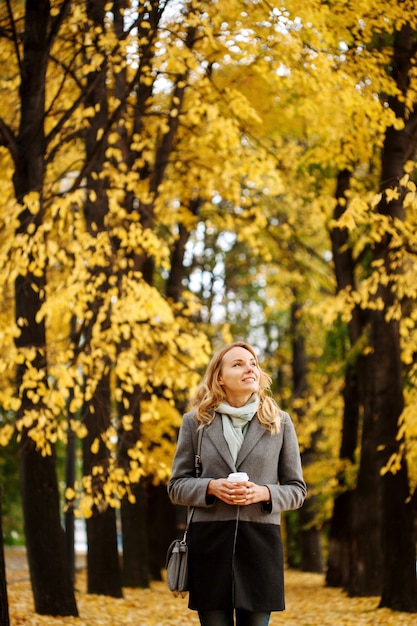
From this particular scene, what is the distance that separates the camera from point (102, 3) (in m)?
10.4

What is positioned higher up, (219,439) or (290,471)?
(219,439)

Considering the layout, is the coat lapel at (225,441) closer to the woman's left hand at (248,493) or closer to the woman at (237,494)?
the woman at (237,494)

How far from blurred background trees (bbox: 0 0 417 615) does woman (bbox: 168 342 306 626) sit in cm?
390

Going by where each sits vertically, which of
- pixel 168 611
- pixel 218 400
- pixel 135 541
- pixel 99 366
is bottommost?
pixel 168 611

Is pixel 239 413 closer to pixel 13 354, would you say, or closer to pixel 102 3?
pixel 13 354

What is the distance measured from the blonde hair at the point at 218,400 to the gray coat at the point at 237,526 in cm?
5

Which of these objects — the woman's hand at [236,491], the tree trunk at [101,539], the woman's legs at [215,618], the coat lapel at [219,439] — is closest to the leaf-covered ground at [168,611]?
the tree trunk at [101,539]

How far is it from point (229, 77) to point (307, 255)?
763 cm

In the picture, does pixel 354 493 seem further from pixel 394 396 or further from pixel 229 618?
pixel 229 618

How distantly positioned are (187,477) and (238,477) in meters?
0.39

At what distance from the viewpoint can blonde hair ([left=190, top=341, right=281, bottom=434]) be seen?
15.5ft

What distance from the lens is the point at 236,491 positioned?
4.40 m

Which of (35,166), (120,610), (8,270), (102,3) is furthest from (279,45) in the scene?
(120,610)

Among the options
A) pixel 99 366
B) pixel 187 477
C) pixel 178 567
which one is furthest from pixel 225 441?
pixel 99 366
